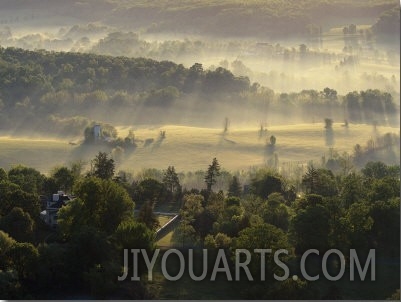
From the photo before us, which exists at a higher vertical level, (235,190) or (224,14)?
(224,14)

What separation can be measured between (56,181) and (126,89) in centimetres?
2849

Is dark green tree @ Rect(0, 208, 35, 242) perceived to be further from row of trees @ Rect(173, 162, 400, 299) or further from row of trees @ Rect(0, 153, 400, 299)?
row of trees @ Rect(173, 162, 400, 299)

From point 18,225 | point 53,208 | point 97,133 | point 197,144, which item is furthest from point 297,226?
point 97,133

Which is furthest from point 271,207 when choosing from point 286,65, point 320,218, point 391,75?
point 286,65

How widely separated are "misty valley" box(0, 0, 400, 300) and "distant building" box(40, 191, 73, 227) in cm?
4

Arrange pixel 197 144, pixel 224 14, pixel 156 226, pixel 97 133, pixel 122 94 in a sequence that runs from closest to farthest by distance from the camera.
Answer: pixel 156 226 → pixel 197 144 → pixel 97 133 → pixel 122 94 → pixel 224 14

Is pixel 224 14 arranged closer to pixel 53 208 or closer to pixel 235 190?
pixel 235 190

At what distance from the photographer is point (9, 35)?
73.8 meters

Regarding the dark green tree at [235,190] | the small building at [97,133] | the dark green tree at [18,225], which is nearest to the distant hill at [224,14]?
the small building at [97,133]

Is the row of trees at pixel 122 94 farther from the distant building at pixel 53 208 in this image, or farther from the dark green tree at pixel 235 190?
the distant building at pixel 53 208

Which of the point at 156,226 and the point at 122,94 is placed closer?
the point at 156,226

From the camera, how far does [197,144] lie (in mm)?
35812

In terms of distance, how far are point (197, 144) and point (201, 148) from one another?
73 centimetres

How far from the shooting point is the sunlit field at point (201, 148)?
3284 centimetres
